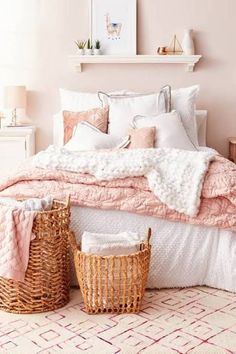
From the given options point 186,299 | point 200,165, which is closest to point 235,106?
point 200,165

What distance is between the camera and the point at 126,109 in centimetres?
463

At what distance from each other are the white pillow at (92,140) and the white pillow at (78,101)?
43cm

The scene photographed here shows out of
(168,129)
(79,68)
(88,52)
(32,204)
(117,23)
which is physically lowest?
(32,204)

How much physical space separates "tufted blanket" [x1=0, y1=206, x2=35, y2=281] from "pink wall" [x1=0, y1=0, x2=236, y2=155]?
2.50 metres

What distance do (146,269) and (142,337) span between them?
14.6 inches

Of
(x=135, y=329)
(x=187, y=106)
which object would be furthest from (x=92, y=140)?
(x=135, y=329)

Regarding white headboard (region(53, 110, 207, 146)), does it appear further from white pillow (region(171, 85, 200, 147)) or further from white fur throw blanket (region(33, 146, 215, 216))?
white fur throw blanket (region(33, 146, 215, 216))

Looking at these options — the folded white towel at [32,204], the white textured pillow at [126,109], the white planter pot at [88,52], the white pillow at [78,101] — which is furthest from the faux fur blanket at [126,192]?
the white planter pot at [88,52]

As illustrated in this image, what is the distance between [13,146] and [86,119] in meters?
0.77

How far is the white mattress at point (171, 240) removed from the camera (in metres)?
3.24

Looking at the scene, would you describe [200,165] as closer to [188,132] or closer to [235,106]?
[188,132]

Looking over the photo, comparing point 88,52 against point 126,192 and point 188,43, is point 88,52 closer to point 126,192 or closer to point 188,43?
point 188,43

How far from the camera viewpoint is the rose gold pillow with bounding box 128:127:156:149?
414cm

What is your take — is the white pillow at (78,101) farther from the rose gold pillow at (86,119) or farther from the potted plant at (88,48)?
the potted plant at (88,48)
